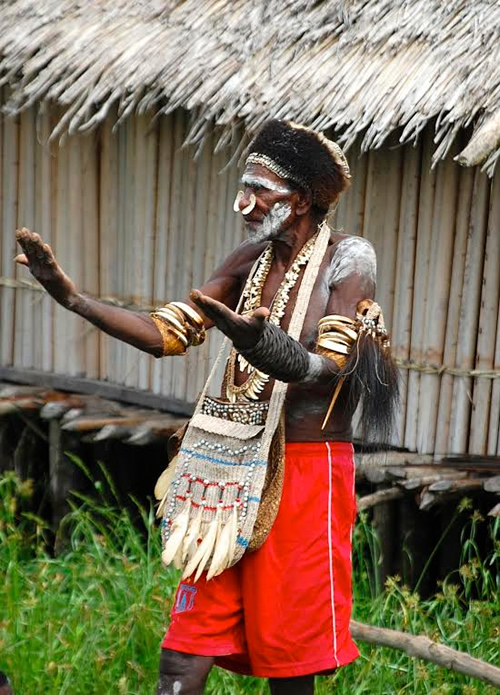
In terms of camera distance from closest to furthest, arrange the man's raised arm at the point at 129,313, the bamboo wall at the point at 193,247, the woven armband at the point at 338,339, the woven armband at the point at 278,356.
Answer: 1. the woven armband at the point at 278,356
2. the man's raised arm at the point at 129,313
3. the woven armband at the point at 338,339
4. the bamboo wall at the point at 193,247

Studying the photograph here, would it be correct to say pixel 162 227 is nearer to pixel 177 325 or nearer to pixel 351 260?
pixel 177 325

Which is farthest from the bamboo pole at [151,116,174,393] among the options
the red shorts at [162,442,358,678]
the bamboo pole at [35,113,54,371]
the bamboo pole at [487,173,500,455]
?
the red shorts at [162,442,358,678]

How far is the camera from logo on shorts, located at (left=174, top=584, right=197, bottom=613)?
4.12m

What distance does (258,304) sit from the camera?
164 inches

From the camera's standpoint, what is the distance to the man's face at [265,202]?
4.07 m

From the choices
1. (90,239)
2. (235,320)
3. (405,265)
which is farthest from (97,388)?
(235,320)

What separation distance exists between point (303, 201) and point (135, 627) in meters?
1.90

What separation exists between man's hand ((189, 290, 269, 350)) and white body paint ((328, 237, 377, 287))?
0.52 meters

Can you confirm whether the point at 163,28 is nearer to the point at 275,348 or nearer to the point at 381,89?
the point at 381,89

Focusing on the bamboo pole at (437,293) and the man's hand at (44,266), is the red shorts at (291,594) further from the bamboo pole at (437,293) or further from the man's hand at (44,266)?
the bamboo pole at (437,293)

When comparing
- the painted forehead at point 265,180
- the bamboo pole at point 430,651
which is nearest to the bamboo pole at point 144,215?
the bamboo pole at point 430,651

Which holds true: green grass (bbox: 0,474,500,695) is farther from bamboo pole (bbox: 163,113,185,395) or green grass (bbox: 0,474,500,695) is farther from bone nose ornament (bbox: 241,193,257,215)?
bone nose ornament (bbox: 241,193,257,215)

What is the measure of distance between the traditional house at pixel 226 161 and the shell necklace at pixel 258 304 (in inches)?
34.7

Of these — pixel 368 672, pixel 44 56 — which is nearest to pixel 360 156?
pixel 44 56
